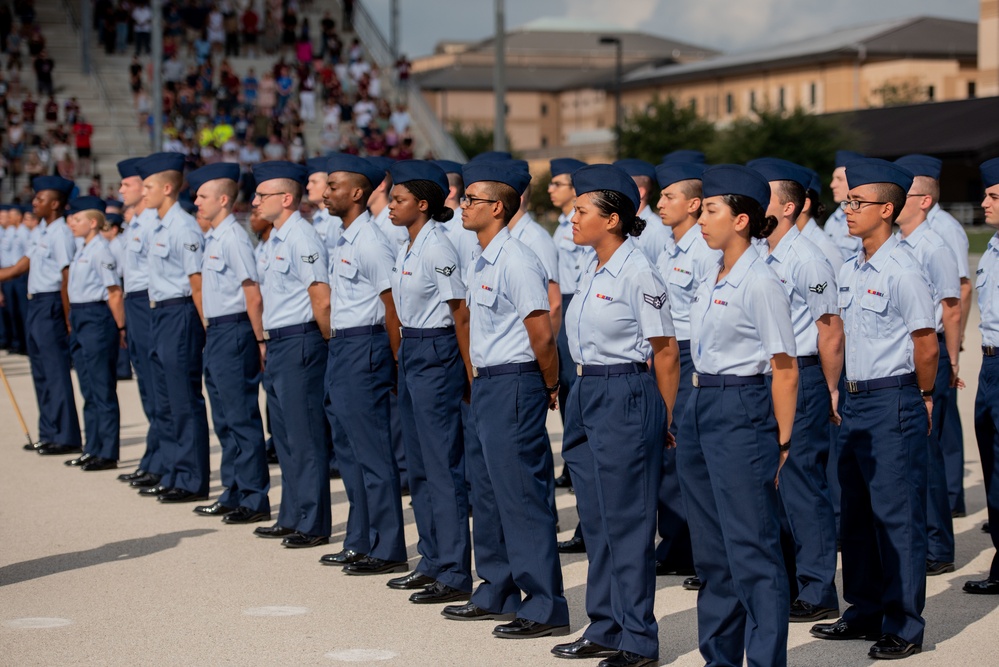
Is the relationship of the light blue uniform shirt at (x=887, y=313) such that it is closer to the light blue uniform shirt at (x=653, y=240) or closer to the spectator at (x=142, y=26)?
the light blue uniform shirt at (x=653, y=240)

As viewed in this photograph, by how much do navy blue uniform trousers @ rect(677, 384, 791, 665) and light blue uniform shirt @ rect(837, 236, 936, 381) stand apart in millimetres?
1010

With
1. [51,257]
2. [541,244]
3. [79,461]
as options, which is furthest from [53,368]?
[541,244]

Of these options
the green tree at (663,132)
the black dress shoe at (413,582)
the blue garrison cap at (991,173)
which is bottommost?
the black dress shoe at (413,582)

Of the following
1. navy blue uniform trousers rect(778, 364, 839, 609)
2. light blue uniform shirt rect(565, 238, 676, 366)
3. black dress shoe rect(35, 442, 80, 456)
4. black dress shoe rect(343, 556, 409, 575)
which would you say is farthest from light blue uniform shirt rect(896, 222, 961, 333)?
black dress shoe rect(35, 442, 80, 456)

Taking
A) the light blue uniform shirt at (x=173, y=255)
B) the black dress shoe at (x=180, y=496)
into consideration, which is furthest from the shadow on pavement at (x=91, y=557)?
the light blue uniform shirt at (x=173, y=255)

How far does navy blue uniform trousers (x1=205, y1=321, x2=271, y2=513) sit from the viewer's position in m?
9.38

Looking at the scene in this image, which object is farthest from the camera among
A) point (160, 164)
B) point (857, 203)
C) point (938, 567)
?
point (160, 164)

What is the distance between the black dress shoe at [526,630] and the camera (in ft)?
21.8

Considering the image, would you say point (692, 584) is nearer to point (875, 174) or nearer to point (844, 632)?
point (844, 632)

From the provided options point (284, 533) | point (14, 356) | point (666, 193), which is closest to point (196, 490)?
point (284, 533)

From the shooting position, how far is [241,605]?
7.25 m

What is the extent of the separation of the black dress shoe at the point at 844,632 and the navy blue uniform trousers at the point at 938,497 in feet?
4.44

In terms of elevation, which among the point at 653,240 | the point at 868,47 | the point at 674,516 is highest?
the point at 868,47

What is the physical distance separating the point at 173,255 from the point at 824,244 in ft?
14.8
